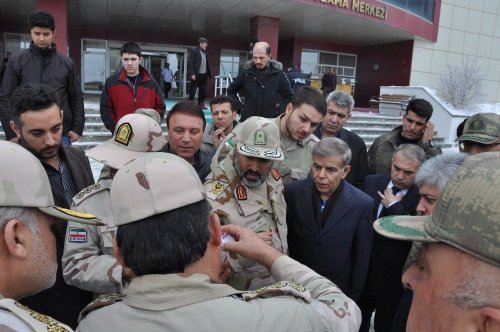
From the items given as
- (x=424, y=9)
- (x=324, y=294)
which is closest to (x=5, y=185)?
(x=324, y=294)

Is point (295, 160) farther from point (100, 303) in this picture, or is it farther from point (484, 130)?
point (100, 303)

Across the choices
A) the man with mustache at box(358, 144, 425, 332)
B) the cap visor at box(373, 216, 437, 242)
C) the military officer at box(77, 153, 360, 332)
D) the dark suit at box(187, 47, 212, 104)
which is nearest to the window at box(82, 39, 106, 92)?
the dark suit at box(187, 47, 212, 104)

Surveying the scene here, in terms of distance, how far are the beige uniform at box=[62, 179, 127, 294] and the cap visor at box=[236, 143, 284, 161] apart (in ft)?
2.35

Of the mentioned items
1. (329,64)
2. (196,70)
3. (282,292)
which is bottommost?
(282,292)

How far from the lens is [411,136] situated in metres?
3.65

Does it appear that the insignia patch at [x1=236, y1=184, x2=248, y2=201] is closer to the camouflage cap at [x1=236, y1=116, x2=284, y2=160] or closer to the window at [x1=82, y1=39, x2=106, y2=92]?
the camouflage cap at [x1=236, y1=116, x2=284, y2=160]

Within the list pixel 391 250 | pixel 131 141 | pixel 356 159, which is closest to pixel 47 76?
pixel 131 141

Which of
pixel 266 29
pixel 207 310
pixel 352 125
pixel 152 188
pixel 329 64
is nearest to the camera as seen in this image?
pixel 207 310

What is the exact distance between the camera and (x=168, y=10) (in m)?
12.7

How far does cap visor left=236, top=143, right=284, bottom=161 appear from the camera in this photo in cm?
212

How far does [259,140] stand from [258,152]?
85mm

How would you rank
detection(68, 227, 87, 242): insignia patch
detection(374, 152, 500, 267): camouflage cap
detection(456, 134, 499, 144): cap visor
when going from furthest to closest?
detection(456, 134, 499, 144): cap visor < detection(68, 227, 87, 242): insignia patch < detection(374, 152, 500, 267): camouflage cap

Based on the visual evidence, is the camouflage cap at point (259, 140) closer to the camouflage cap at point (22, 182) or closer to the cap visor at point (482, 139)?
the camouflage cap at point (22, 182)

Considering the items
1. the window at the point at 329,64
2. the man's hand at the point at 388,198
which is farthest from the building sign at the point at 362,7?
the man's hand at the point at 388,198
